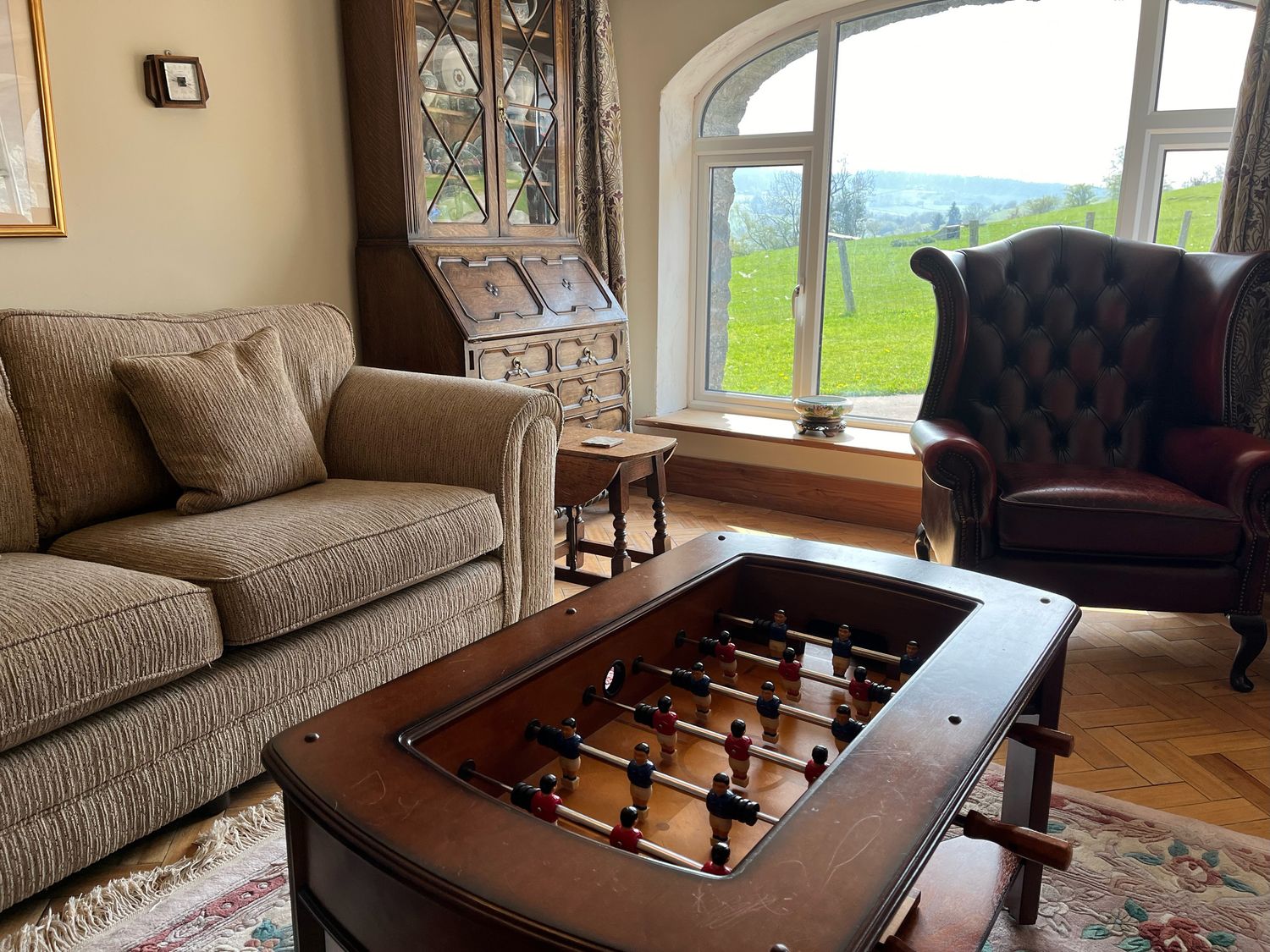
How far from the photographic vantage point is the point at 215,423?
7.07ft

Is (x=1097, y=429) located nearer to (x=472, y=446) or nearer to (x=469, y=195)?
(x=472, y=446)

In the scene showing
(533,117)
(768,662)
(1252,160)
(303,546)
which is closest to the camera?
(768,662)

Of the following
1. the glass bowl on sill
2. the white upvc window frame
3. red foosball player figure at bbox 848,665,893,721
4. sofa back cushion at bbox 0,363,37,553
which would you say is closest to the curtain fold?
the white upvc window frame

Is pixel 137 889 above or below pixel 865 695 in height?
below

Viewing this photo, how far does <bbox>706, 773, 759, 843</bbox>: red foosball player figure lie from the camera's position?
1.03m

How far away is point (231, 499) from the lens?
2.16 m

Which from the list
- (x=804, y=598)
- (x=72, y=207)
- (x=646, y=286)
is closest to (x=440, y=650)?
(x=804, y=598)

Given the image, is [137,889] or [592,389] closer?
[137,889]

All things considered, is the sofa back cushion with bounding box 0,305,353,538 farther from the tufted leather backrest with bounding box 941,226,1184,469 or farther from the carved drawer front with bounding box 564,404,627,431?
the tufted leather backrest with bounding box 941,226,1184,469

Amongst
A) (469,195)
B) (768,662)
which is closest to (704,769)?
(768,662)

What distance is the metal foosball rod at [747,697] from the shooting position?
49.7 inches

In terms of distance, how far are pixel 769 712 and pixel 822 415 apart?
276cm

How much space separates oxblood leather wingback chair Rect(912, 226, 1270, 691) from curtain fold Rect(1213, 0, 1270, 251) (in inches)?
8.3

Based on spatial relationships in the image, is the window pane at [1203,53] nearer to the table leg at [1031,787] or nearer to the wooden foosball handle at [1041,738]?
the table leg at [1031,787]
